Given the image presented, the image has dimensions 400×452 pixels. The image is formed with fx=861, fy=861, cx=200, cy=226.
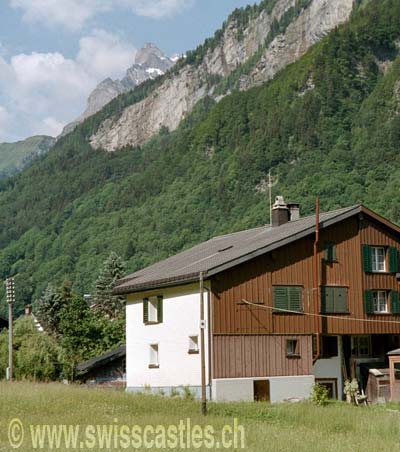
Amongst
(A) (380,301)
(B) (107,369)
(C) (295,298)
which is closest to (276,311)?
(C) (295,298)

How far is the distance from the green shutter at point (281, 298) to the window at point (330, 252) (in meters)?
3.19

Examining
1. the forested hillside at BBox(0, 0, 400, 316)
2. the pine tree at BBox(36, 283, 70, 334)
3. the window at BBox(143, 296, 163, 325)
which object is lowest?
the window at BBox(143, 296, 163, 325)

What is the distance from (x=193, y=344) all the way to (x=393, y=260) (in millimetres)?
12286

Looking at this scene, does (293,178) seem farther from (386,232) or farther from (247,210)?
(386,232)

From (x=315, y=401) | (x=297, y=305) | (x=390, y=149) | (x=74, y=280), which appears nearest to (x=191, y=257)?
(x=297, y=305)

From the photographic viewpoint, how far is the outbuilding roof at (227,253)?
41250 mm

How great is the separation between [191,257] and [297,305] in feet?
26.7

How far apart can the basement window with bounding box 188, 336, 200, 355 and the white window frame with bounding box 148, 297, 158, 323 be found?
4018 mm

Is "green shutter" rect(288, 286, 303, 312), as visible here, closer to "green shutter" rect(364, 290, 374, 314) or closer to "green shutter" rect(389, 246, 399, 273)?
"green shutter" rect(364, 290, 374, 314)

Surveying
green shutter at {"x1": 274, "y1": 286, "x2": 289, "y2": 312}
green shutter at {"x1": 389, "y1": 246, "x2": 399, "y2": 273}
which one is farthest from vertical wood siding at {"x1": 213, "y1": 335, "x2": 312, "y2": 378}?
green shutter at {"x1": 389, "y1": 246, "x2": 399, "y2": 273}

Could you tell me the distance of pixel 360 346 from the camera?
45969 millimetres

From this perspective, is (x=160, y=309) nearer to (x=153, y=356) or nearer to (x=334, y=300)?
(x=153, y=356)

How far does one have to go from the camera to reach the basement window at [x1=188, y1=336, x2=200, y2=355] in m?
41.5

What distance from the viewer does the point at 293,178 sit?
165375 mm
